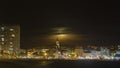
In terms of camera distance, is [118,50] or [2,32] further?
[118,50]

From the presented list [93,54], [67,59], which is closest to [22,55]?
[67,59]

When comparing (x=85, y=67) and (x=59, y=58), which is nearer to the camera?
(x=85, y=67)

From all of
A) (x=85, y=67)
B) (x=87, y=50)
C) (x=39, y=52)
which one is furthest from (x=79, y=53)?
(x=85, y=67)

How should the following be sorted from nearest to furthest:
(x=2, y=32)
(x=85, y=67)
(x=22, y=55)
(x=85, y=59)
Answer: (x=85, y=67), (x=2, y=32), (x=22, y=55), (x=85, y=59)

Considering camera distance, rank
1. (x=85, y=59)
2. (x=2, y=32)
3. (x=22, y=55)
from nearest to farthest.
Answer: (x=2, y=32) → (x=22, y=55) → (x=85, y=59)

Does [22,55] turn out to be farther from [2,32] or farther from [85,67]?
[85,67]

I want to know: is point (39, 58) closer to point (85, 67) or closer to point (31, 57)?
point (31, 57)

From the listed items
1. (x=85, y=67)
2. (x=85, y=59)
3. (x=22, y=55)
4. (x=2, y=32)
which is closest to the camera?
(x=85, y=67)

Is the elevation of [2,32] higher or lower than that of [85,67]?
higher
